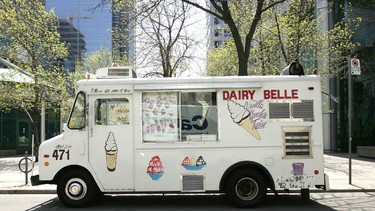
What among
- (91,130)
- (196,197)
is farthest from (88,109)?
(196,197)

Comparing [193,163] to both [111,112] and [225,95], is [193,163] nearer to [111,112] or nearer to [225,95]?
[225,95]

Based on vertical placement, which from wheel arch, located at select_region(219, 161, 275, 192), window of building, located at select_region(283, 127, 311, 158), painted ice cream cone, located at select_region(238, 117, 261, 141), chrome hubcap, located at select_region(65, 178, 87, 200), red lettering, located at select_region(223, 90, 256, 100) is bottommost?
chrome hubcap, located at select_region(65, 178, 87, 200)

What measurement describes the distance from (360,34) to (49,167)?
70.5ft

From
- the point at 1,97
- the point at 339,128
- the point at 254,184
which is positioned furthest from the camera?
the point at 339,128

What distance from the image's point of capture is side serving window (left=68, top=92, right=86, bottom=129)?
8.99 metres

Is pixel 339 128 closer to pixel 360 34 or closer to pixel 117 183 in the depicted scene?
pixel 360 34

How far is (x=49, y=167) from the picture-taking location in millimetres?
8945

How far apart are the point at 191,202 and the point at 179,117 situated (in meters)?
2.08

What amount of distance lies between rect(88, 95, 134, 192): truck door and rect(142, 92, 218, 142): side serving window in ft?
1.34

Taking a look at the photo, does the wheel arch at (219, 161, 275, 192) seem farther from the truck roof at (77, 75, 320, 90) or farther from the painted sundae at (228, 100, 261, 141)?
the truck roof at (77, 75, 320, 90)

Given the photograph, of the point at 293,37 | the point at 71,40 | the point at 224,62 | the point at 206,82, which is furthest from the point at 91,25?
the point at 206,82

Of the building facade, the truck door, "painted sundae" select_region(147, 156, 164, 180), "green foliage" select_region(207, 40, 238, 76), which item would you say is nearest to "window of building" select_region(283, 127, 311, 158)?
"painted sundae" select_region(147, 156, 164, 180)

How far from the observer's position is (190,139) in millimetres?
8906

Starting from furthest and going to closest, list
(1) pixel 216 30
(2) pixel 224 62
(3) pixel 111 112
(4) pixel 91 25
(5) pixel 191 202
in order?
(4) pixel 91 25, (1) pixel 216 30, (2) pixel 224 62, (5) pixel 191 202, (3) pixel 111 112
